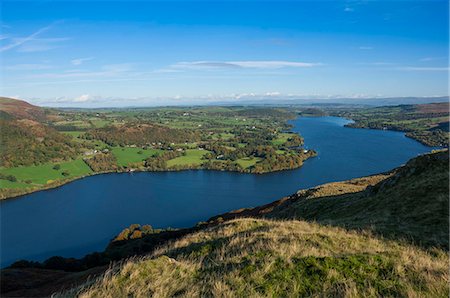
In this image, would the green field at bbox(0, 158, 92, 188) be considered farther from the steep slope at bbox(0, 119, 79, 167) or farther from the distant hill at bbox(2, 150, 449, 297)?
the distant hill at bbox(2, 150, 449, 297)

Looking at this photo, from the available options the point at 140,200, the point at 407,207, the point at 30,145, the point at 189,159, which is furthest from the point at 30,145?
the point at 407,207

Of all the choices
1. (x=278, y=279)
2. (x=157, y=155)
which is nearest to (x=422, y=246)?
(x=278, y=279)

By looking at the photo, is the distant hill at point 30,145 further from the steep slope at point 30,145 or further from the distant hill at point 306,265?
the distant hill at point 306,265

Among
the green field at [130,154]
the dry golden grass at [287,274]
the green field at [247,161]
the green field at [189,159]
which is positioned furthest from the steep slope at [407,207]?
the green field at [130,154]

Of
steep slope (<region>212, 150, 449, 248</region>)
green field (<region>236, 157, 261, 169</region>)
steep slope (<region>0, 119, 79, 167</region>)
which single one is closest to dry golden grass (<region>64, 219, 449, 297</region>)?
steep slope (<region>212, 150, 449, 248</region>)

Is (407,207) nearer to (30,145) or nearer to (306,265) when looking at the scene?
(306,265)

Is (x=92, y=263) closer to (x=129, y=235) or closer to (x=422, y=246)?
(x=129, y=235)
